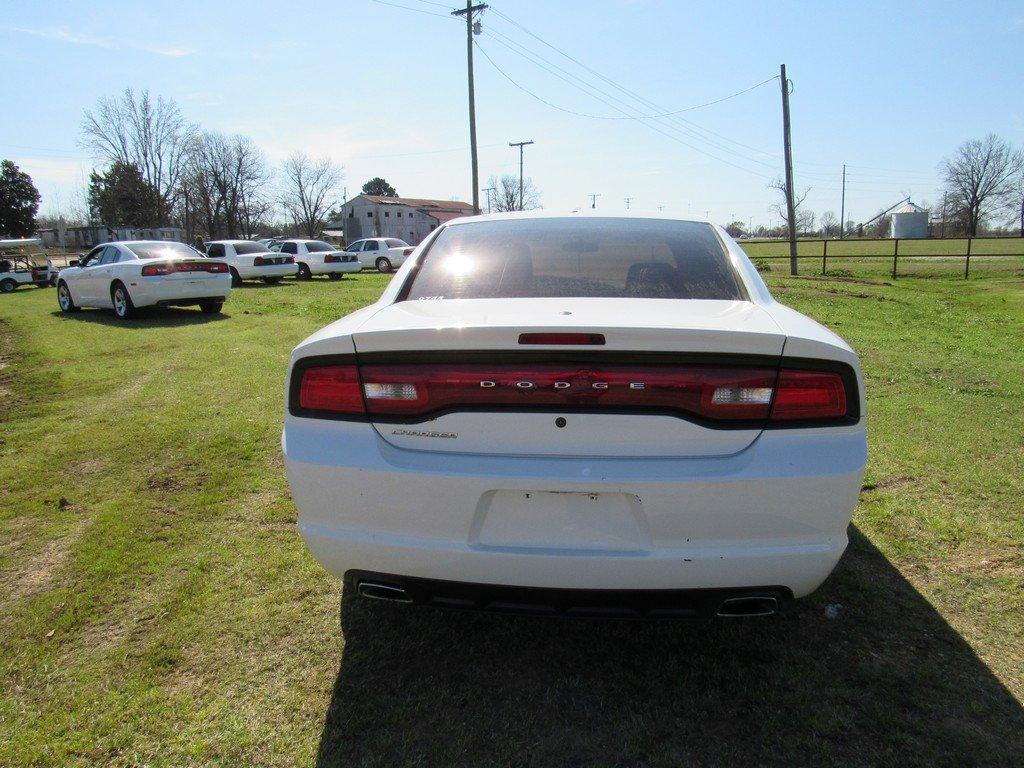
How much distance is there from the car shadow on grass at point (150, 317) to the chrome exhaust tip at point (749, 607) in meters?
11.3

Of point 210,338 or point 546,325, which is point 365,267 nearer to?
point 210,338

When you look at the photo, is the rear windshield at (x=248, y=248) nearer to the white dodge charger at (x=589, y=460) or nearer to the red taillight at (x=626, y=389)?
the white dodge charger at (x=589, y=460)

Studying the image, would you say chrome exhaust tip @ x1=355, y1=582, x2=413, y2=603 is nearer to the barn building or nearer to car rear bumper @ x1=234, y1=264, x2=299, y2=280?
car rear bumper @ x1=234, y1=264, x2=299, y2=280

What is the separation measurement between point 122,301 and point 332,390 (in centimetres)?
1194

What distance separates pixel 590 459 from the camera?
1899 mm

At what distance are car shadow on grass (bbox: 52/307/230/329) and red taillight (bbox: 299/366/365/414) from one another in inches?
410

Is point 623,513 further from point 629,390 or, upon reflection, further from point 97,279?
point 97,279

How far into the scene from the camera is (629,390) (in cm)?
190

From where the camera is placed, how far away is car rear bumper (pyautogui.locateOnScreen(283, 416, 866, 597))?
1.88 metres

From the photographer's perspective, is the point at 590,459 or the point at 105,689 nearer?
the point at 590,459

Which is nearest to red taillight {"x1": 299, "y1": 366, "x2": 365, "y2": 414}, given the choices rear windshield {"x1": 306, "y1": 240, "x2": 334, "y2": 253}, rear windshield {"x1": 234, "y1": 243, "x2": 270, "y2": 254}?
rear windshield {"x1": 234, "y1": 243, "x2": 270, "y2": 254}

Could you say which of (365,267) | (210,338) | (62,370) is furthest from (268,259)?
(62,370)

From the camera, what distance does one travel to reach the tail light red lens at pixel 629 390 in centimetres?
191

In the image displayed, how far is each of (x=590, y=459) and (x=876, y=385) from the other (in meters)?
5.41
